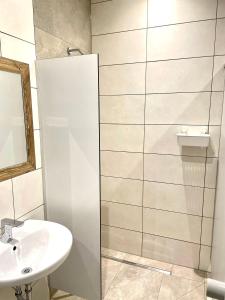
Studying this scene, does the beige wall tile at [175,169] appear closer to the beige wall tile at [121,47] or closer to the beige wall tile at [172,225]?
the beige wall tile at [172,225]

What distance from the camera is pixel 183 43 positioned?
1.84 m

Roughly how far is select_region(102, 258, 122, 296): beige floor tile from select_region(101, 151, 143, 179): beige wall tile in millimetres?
889

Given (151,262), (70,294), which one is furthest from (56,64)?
(151,262)

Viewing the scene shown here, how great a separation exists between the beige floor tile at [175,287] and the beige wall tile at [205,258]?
7.4 inches

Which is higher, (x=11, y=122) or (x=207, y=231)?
(x=11, y=122)

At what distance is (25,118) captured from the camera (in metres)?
1.43

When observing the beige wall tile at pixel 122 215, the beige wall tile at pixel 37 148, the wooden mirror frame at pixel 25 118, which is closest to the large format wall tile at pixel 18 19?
the wooden mirror frame at pixel 25 118

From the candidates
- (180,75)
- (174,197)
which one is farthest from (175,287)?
(180,75)

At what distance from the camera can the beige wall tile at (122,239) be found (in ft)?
7.64

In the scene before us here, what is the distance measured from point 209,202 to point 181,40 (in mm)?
1419

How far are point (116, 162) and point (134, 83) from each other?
786 millimetres

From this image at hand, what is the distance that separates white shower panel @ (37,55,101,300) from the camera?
1388 mm

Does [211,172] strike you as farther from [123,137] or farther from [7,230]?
[7,230]

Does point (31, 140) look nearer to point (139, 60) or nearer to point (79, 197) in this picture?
point (79, 197)
